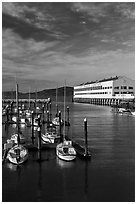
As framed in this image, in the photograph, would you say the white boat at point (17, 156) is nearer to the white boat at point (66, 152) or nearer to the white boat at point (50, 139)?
the white boat at point (66, 152)

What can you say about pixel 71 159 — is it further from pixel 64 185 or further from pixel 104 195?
pixel 104 195

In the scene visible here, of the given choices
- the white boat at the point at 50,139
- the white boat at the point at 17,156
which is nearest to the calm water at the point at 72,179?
the white boat at the point at 17,156

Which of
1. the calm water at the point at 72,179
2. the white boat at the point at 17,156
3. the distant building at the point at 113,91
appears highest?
the distant building at the point at 113,91

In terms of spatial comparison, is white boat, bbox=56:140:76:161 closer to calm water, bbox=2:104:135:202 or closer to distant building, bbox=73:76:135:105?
calm water, bbox=2:104:135:202

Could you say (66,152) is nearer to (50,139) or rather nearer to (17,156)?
(17,156)

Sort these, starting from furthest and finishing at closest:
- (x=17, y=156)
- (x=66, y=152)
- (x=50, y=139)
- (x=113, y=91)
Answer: (x=113, y=91) < (x=50, y=139) < (x=66, y=152) < (x=17, y=156)

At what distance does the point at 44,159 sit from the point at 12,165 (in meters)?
2.71

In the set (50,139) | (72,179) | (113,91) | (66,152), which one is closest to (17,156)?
(66,152)

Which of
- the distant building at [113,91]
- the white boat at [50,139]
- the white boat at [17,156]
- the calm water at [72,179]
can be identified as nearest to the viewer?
the calm water at [72,179]

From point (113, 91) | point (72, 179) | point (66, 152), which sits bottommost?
point (72, 179)

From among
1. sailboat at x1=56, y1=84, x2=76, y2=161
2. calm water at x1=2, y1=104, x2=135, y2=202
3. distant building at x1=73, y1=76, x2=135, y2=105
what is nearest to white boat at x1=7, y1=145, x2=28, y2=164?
calm water at x1=2, y1=104, x2=135, y2=202

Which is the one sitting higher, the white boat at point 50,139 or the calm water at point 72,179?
the white boat at point 50,139

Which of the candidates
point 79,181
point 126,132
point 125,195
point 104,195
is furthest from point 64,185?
point 126,132

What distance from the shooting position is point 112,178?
15.6 meters
